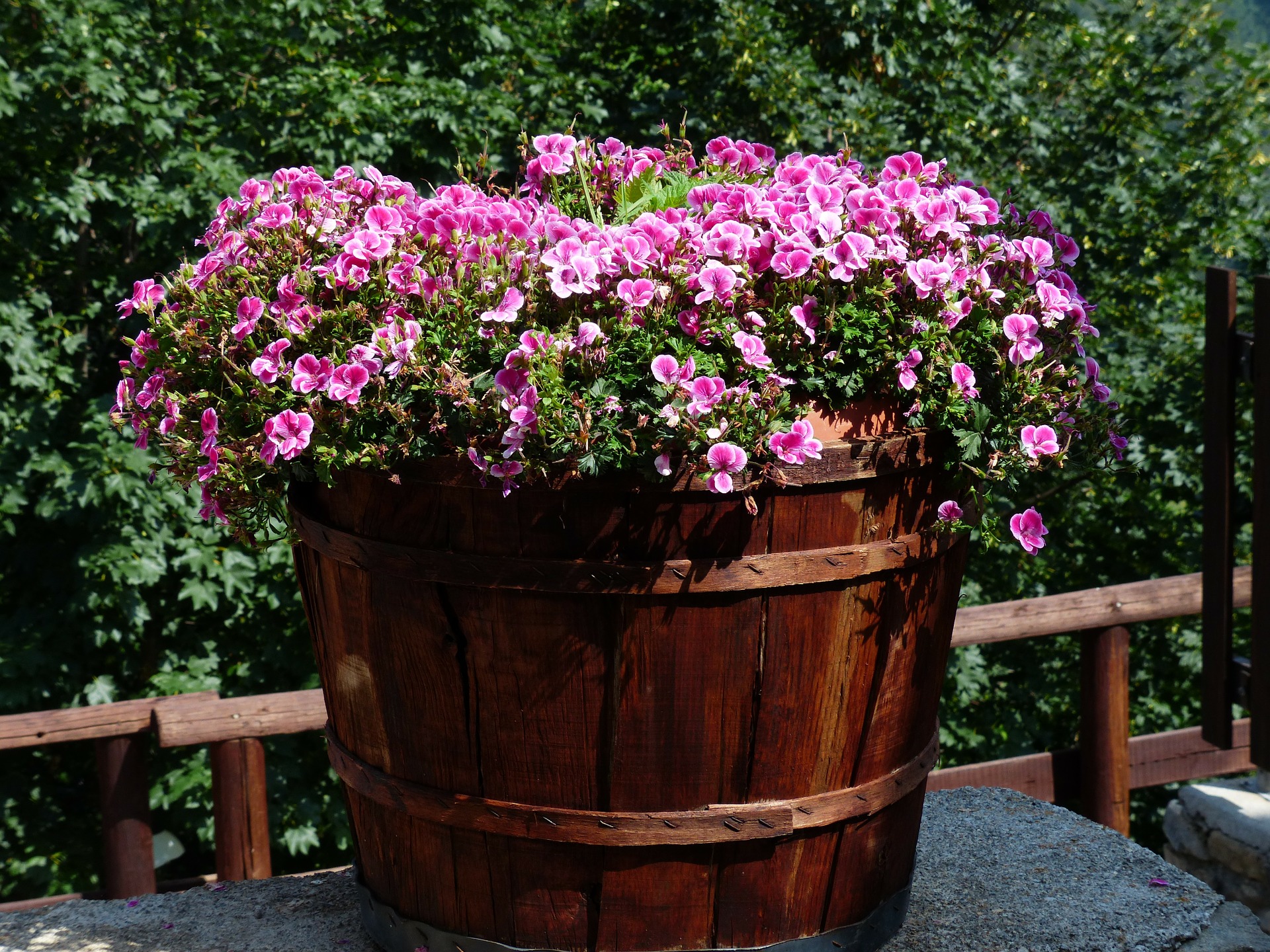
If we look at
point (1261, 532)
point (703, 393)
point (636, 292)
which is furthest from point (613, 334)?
point (1261, 532)

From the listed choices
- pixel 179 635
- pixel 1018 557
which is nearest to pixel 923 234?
pixel 179 635

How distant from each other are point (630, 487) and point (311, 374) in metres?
0.50

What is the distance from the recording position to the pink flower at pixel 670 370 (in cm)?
162

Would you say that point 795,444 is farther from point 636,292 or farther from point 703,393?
point 636,292

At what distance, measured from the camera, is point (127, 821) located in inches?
123

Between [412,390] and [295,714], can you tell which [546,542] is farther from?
[295,714]

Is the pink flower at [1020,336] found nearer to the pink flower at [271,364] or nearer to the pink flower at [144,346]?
the pink flower at [271,364]

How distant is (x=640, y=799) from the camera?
6.07 feet

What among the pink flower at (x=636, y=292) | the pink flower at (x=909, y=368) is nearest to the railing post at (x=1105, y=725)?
the pink flower at (x=909, y=368)

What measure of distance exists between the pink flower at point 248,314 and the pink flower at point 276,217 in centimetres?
18

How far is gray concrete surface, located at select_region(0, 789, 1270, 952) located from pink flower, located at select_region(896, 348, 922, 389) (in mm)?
1075

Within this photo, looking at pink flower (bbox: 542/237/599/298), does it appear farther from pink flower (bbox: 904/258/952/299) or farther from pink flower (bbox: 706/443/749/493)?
pink flower (bbox: 904/258/952/299)

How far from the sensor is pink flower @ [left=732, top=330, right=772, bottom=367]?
1658 mm

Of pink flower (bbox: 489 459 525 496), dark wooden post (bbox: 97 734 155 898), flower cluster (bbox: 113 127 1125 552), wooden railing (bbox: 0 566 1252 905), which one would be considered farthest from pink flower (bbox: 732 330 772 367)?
dark wooden post (bbox: 97 734 155 898)
